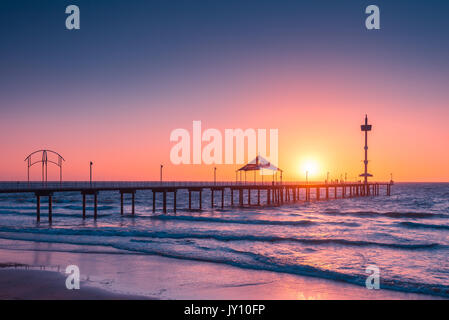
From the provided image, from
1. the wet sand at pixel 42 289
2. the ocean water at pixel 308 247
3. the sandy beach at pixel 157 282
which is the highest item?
the wet sand at pixel 42 289

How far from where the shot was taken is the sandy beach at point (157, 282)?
10852 millimetres

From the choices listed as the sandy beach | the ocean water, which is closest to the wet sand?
the sandy beach

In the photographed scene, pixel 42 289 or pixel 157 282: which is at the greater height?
pixel 42 289

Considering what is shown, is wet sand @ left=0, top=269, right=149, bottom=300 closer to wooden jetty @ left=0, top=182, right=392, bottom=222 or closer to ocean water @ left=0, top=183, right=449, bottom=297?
ocean water @ left=0, top=183, right=449, bottom=297

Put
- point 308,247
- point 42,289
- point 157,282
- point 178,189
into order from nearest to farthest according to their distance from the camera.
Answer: point 42,289
point 157,282
point 308,247
point 178,189

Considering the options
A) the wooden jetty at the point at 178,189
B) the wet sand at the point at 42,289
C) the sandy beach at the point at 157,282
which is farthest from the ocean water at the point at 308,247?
the wet sand at the point at 42,289

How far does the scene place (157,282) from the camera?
12281 mm

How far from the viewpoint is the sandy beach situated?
10852 mm

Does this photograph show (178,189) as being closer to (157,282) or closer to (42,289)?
(157,282)

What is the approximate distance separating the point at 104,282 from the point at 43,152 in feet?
96.8

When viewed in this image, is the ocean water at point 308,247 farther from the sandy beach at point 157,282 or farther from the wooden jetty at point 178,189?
the wooden jetty at point 178,189

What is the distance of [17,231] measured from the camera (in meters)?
25.9

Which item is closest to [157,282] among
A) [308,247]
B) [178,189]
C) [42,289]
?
[42,289]
